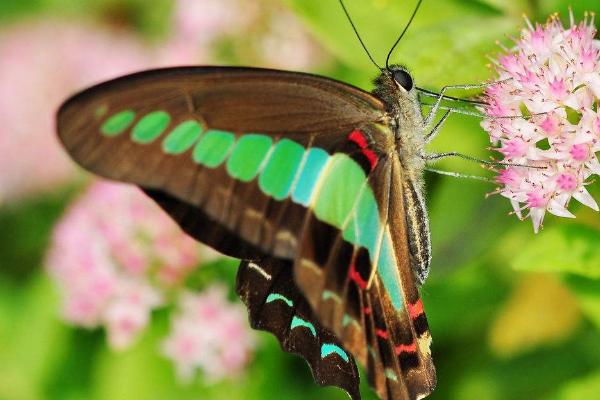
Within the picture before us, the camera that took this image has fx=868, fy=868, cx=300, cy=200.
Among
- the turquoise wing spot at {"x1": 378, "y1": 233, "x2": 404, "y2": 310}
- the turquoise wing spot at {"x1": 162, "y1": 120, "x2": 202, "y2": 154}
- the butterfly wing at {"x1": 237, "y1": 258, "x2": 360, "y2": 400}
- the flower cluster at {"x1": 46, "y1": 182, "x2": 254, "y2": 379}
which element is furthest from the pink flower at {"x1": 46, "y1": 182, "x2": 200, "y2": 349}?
the turquoise wing spot at {"x1": 162, "y1": 120, "x2": 202, "y2": 154}

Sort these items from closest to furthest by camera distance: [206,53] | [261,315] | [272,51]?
[261,315] → [272,51] → [206,53]

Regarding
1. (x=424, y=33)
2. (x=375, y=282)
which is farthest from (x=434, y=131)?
(x=375, y=282)

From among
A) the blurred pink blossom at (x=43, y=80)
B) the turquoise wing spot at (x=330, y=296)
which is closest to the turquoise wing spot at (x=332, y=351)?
the turquoise wing spot at (x=330, y=296)

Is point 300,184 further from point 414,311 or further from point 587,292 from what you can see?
point 587,292

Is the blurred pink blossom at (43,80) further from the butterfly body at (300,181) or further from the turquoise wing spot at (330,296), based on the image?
the turquoise wing spot at (330,296)

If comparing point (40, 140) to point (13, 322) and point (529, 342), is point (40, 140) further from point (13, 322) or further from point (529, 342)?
point (529, 342)

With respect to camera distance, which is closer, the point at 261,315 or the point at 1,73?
the point at 261,315

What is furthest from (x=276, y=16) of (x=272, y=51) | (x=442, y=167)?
(x=442, y=167)

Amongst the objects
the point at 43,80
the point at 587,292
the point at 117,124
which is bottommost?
the point at 43,80

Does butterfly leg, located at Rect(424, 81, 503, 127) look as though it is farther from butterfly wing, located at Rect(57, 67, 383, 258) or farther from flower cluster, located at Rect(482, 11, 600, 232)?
butterfly wing, located at Rect(57, 67, 383, 258)
